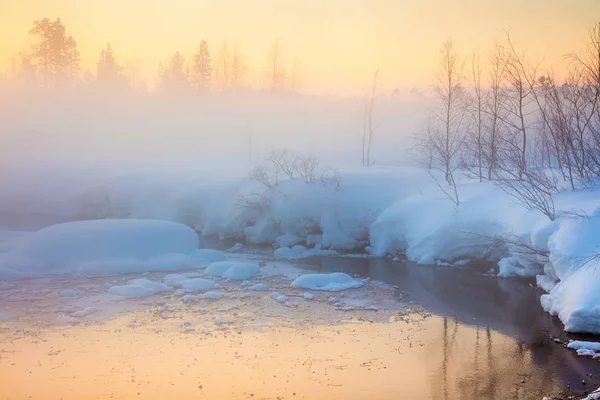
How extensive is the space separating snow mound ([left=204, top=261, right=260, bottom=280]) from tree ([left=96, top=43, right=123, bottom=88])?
62.1 metres

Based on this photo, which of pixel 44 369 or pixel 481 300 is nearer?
pixel 44 369

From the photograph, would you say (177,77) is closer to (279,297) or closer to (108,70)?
(108,70)

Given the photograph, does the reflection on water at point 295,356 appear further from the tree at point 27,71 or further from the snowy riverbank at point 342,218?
the tree at point 27,71

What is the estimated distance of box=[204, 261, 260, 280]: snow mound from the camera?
19078mm

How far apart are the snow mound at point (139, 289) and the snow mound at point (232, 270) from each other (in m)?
2.39

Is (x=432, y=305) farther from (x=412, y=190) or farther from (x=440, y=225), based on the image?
(x=412, y=190)

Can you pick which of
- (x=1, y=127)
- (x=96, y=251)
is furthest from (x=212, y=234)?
(x=1, y=127)

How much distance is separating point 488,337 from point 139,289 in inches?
398

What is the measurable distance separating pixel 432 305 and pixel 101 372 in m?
9.85

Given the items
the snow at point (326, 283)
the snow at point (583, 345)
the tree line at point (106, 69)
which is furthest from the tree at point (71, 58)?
the snow at point (583, 345)

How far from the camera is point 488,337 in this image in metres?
13.7

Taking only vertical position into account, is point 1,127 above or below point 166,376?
above

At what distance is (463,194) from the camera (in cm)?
2519

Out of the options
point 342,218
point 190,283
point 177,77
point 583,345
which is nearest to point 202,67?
point 177,77
